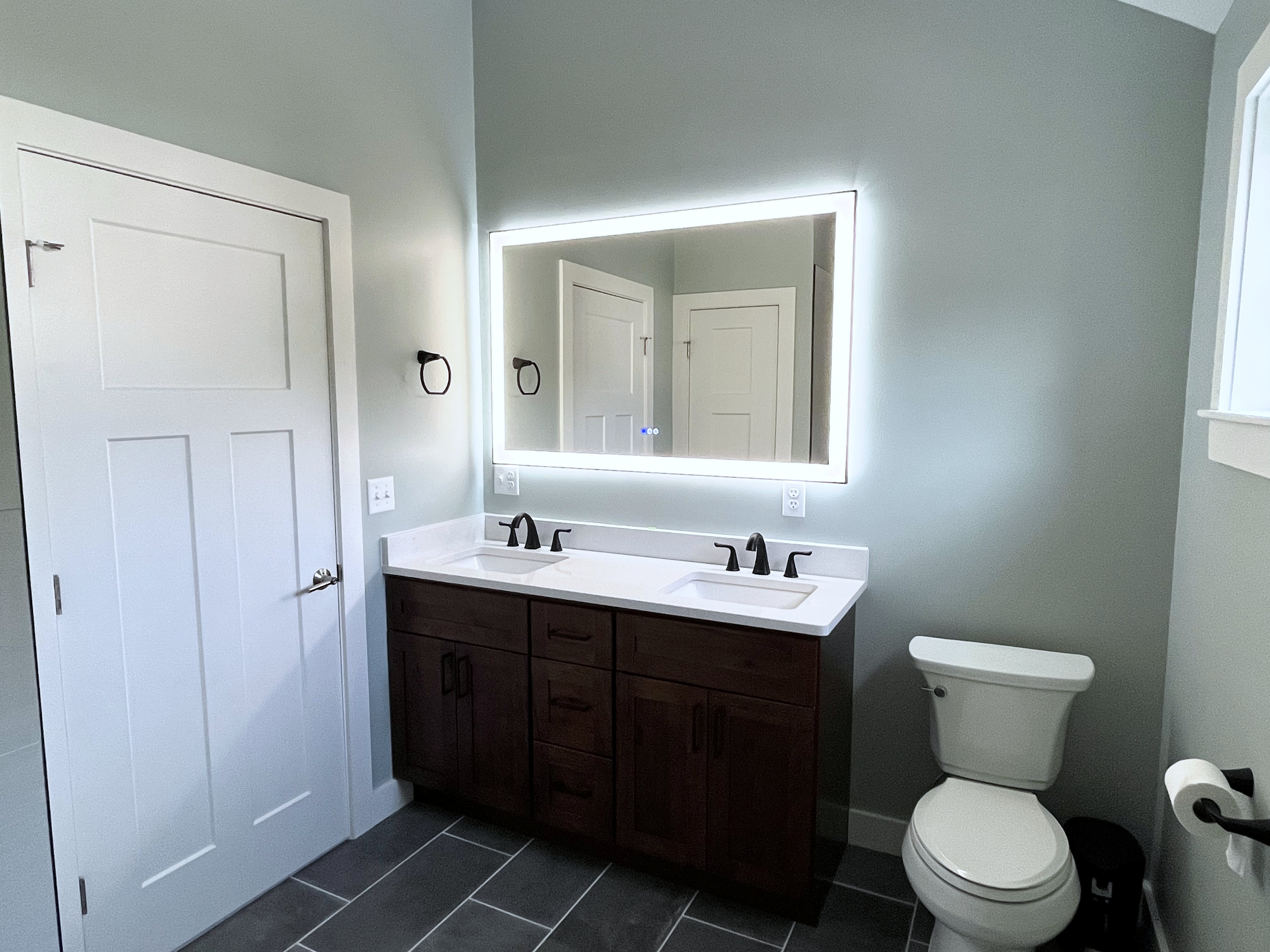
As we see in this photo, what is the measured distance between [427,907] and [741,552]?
1.38 meters

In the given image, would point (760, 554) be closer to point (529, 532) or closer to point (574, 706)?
point (574, 706)

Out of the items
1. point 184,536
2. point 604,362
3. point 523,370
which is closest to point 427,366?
point 523,370

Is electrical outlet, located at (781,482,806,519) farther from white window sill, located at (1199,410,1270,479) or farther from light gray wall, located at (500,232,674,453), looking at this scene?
white window sill, located at (1199,410,1270,479)

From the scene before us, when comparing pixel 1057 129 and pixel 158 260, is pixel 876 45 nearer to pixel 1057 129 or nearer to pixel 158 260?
pixel 1057 129

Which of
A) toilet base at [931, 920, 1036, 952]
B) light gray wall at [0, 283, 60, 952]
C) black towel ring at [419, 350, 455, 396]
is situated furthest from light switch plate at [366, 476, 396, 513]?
toilet base at [931, 920, 1036, 952]

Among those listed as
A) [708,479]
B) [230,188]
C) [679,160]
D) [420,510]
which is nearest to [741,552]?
[708,479]

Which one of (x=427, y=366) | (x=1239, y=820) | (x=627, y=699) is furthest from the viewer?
(x=427, y=366)

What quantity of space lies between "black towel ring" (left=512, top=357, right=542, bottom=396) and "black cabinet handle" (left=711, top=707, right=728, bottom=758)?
138 cm

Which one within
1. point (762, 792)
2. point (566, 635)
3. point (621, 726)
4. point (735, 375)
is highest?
point (735, 375)

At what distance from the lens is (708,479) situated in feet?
8.39

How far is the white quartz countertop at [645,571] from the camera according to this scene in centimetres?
206

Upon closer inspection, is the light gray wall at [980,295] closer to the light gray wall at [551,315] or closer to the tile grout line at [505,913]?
the light gray wall at [551,315]

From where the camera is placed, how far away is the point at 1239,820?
3.57ft

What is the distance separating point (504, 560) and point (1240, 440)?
2.14m
